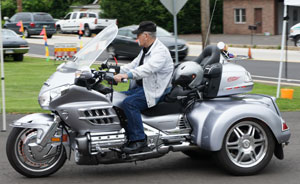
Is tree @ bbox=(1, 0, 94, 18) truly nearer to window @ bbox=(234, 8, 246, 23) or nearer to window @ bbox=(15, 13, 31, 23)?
window @ bbox=(15, 13, 31, 23)

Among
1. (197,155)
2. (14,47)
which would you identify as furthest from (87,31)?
(197,155)

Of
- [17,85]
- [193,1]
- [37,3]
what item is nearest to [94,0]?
[37,3]

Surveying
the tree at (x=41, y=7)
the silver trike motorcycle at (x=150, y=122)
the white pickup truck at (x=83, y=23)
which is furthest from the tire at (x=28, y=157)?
the tree at (x=41, y=7)

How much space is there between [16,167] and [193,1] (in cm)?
4561

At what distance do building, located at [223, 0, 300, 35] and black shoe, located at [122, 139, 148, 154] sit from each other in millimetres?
40214

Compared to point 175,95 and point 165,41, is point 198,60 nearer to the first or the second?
point 175,95

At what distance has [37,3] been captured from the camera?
62.5 m

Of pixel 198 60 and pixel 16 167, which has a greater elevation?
pixel 198 60

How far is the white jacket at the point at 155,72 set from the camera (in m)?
6.42

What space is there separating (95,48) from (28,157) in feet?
4.66

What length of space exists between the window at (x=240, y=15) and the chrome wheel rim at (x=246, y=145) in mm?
43816

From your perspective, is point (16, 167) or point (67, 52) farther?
point (67, 52)

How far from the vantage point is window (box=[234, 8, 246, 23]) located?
49.5m

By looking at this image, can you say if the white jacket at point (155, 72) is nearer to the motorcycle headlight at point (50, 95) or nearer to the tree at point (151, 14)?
the motorcycle headlight at point (50, 95)
